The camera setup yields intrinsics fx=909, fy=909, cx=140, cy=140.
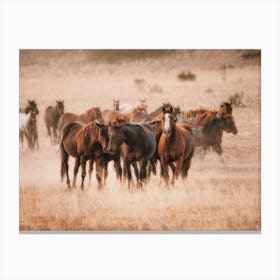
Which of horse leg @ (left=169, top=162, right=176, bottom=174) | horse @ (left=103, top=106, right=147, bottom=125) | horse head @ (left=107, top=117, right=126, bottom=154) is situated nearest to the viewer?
horse head @ (left=107, top=117, right=126, bottom=154)

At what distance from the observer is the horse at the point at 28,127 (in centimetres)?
1266

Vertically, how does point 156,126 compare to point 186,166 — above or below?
above

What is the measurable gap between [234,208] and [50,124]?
2.83 metres

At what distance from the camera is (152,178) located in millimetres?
12797

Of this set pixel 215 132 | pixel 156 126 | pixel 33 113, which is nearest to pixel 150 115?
pixel 156 126

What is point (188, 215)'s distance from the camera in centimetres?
1260

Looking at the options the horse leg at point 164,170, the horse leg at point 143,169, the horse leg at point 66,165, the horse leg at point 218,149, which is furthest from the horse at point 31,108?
the horse leg at point 218,149

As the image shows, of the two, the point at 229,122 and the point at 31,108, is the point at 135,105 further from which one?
the point at 31,108

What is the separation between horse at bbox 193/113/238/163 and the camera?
41.9 feet

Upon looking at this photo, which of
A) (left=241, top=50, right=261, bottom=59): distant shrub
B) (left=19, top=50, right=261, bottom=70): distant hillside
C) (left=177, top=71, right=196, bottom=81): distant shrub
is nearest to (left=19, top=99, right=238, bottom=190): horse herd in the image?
(left=177, top=71, right=196, bottom=81): distant shrub

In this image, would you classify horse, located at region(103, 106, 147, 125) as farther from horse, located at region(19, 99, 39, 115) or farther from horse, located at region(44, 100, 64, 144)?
horse, located at region(19, 99, 39, 115)

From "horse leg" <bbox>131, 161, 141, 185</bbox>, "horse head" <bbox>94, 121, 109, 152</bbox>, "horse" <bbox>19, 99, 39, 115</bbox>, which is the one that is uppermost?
"horse" <bbox>19, 99, 39, 115</bbox>

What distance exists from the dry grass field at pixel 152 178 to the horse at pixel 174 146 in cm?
14

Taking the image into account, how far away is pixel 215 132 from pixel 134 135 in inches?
45.3
